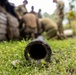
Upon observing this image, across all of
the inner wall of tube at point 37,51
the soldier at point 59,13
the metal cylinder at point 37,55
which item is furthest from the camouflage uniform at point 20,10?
the metal cylinder at point 37,55

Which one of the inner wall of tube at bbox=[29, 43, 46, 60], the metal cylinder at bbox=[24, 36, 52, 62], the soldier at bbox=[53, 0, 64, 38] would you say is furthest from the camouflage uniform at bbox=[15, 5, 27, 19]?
the metal cylinder at bbox=[24, 36, 52, 62]

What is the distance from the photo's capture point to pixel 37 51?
520cm

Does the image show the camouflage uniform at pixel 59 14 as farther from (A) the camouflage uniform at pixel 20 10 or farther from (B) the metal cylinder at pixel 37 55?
(B) the metal cylinder at pixel 37 55

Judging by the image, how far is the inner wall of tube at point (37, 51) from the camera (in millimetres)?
4817

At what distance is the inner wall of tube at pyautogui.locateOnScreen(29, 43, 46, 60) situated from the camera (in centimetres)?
482

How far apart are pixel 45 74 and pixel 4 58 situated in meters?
1.57

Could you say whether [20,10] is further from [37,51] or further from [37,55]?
[37,55]

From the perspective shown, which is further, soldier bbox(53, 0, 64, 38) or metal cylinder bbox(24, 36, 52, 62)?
soldier bbox(53, 0, 64, 38)

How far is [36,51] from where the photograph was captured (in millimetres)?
5191

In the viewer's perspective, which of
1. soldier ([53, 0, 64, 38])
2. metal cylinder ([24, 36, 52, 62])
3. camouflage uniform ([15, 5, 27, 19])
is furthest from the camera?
soldier ([53, 0, 64, 38])

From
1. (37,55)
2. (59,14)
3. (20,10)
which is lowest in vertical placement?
(59,14)

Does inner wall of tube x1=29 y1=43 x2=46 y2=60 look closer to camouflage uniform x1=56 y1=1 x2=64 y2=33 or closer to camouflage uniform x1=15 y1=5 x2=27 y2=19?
camouflage uniform x1=15 y1=5 x2=27 y2=19

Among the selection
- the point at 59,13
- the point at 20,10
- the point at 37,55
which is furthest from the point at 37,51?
the point at 59,13

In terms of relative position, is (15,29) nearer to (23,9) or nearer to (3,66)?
(23,9)
